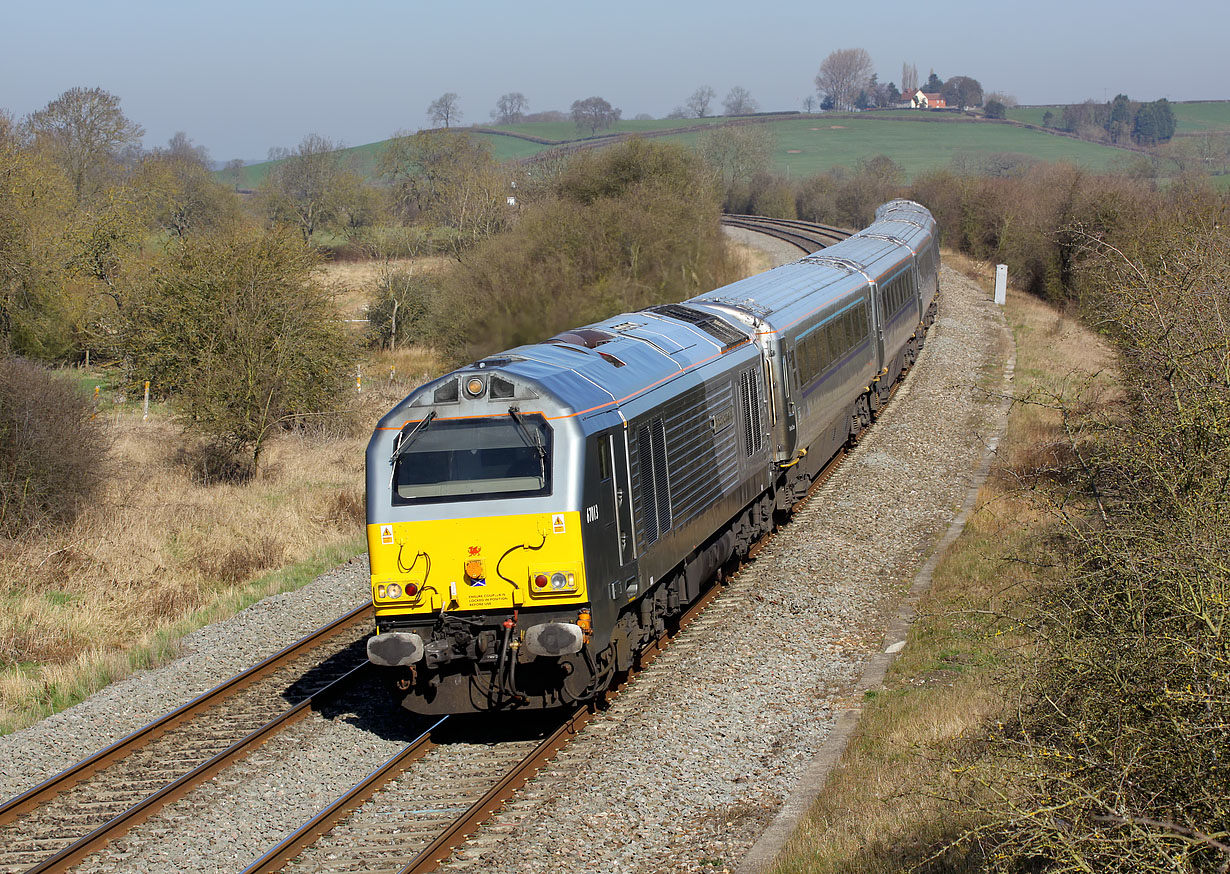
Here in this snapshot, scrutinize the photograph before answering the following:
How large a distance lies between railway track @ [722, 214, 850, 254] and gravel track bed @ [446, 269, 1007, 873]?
30.8 m

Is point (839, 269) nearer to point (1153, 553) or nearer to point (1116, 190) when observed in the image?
point (1153, 553)

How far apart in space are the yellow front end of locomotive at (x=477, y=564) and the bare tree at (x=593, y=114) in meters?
144

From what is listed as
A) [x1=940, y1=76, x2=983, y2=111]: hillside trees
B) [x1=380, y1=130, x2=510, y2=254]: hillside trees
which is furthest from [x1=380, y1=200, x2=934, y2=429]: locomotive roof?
[x1=940, y1=76, x2=983, y2=111]: hillside trees

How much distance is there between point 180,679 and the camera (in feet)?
40.6

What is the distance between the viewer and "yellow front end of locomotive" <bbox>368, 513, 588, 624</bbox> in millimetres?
9531

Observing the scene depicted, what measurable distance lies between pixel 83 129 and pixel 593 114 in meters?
105

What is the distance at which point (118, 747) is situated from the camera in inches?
404

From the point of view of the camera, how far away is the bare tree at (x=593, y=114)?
151125mm

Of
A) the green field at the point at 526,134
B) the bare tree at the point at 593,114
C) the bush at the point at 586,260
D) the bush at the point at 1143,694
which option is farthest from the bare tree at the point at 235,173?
the bush at the point at 1143,694

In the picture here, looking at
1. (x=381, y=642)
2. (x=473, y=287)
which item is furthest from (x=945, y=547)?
(x=473, y=287)

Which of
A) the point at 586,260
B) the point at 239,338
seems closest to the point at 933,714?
the point at 239,338

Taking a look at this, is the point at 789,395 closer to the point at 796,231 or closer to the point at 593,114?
the point at 796,231

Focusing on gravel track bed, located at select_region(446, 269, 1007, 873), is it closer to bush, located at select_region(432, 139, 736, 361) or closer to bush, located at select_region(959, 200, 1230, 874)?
bush, located at select_region(959, 200, 1230, 874)

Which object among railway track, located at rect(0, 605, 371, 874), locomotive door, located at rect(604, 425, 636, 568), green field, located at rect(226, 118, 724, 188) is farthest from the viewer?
green field, located at rect(226, 118, 724, 188)
